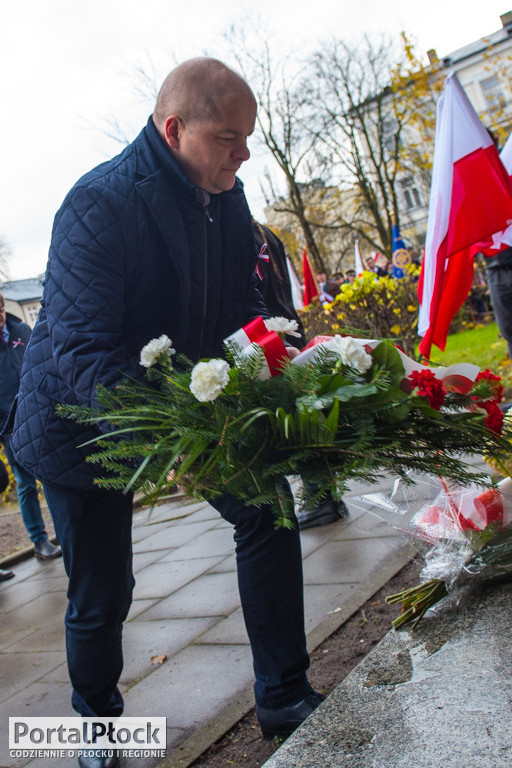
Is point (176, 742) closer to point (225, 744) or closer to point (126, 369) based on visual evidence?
point (225, 744)

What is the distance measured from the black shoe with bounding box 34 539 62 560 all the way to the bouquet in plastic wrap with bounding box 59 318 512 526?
5056mm

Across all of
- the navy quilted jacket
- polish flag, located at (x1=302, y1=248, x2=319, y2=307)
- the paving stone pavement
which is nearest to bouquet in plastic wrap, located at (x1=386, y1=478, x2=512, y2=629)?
the paving stone pavement

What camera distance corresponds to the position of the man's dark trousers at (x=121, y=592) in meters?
2.28

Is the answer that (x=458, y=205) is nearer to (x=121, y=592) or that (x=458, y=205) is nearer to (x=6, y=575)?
(x=121, y=592)

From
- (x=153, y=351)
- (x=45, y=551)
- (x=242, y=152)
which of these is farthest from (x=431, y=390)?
(x=45, y=551)

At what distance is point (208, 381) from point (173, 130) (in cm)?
105

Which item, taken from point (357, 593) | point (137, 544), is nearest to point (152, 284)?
point (357, 593)

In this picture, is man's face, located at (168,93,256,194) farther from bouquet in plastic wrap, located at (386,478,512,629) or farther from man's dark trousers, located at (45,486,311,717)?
bouquet in plastic wrap, located at (386,478,512,629)

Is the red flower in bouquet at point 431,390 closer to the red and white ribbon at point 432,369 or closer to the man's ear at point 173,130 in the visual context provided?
the red and white ribbon at point 432,369

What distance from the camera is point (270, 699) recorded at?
2.27 m

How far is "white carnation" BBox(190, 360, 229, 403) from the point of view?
1.65 meters

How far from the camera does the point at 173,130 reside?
2312 mm

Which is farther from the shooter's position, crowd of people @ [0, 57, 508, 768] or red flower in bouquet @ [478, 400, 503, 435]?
crowd of people @ [0, 57, 508, 768]

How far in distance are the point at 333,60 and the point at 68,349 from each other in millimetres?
26549
